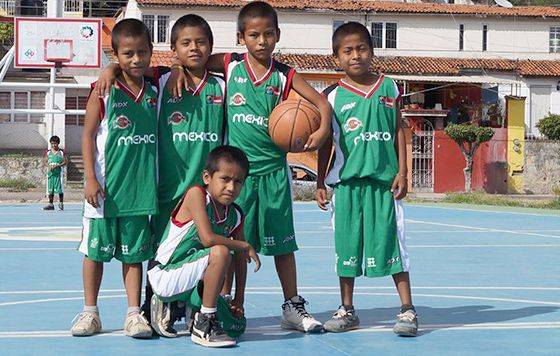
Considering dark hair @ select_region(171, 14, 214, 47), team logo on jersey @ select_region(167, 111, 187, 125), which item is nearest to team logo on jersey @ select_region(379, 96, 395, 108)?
dark hair @ select_region(171, 14, 214, 47)

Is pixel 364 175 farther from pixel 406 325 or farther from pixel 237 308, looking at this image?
pixel 237 308

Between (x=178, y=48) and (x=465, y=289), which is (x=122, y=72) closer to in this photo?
(x=178, y=48)

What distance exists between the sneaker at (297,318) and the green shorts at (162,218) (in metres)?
0.97

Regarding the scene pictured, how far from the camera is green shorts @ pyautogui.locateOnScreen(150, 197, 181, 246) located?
805 centimetres

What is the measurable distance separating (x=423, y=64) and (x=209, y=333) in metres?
44.3

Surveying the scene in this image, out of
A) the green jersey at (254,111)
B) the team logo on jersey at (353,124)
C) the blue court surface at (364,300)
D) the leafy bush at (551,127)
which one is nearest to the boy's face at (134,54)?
the green jersey at (254,111)

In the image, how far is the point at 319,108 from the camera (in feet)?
26.6

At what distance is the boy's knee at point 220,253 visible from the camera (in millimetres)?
7516

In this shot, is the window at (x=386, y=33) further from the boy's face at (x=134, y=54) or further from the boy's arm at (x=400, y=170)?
the boy's face at (x=134, y=54)

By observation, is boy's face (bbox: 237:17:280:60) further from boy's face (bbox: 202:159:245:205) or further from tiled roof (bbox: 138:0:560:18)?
tiled roof (bbox: 138:0:560:18)

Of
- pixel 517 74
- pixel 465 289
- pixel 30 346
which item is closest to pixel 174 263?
pixel 30 346

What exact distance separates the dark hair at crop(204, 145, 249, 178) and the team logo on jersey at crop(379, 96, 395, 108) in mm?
1133

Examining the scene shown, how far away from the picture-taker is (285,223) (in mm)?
8141

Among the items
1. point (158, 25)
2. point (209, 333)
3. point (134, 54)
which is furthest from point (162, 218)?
point (158, 25)
